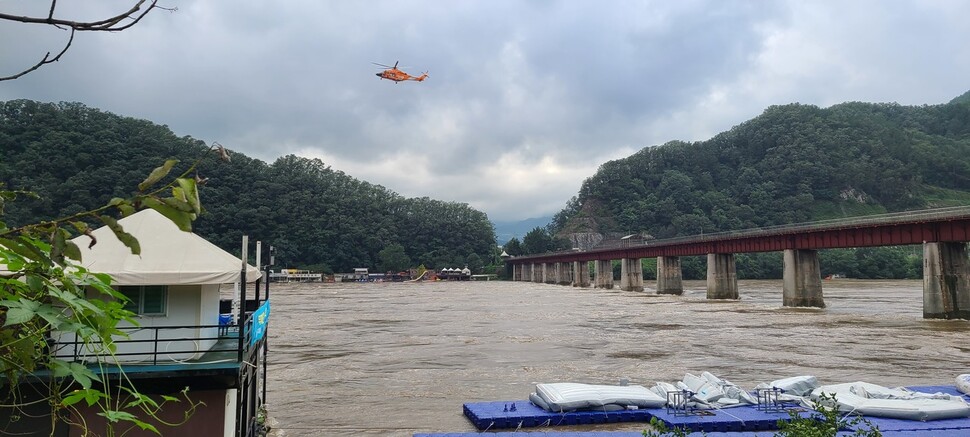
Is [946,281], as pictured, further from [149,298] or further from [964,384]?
[149,298]

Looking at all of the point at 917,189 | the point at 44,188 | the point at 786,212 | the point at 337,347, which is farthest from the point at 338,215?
the point at 917,189

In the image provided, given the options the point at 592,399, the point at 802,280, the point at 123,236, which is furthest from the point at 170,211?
the point at 802,280

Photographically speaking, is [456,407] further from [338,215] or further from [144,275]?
[338,215]

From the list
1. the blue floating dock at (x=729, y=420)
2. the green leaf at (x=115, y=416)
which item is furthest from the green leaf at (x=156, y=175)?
the blue floating dock at (x=729, y=420)

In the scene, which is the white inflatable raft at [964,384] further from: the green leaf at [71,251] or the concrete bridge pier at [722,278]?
the concrete bridge pier at [722,278]

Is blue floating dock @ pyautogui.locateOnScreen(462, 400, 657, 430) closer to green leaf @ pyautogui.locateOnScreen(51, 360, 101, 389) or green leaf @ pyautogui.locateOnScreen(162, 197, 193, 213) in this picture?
green leaf @ pyautogui.locateOnScreen(51, 360, 101, 389)
